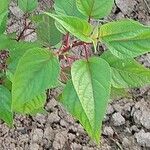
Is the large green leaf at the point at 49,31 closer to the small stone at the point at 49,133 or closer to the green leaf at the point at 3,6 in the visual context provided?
the green leaf at the point at 3,6

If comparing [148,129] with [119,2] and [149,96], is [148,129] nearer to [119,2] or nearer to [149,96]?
[149,96]

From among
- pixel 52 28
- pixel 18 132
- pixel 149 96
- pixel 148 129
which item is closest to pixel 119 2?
pixel 149 96

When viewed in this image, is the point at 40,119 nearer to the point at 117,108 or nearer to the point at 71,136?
the point at 71,136

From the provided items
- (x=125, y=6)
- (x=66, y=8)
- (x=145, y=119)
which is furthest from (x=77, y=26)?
(x=125, y=6)

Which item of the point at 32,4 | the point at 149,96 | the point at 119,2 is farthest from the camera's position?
the point at 119,2

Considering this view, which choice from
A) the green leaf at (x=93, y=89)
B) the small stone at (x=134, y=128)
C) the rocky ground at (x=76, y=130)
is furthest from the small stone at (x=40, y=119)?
the green leaf at (x=93, y=89)
